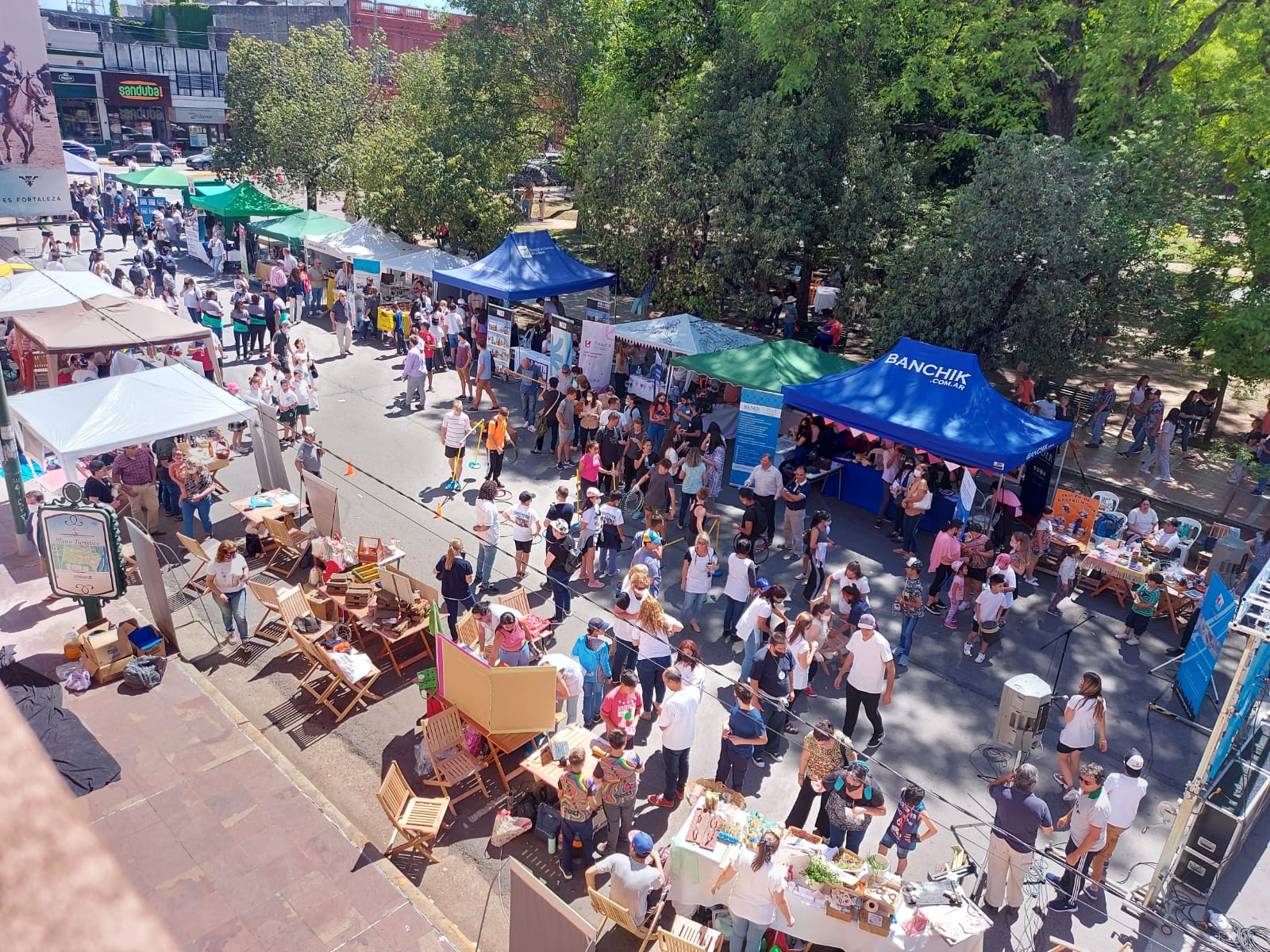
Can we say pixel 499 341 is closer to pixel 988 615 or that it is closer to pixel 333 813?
pixel 988 615

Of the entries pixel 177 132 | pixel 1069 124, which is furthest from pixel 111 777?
pixel 177 132

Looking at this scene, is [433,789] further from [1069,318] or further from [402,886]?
[1069,318]

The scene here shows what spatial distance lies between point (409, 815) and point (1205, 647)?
864cm

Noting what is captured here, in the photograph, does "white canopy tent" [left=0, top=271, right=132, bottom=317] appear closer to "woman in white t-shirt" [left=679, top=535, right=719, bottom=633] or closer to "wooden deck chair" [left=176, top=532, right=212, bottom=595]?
"wooden deck chair" [left=176, top=532, right=212, bottom=595]

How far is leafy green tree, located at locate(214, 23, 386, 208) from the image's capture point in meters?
30.0

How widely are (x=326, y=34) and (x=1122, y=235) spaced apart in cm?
2868

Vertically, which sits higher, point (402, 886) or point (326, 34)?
point (326, 34)

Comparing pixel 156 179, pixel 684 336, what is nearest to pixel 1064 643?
pixel 684 336

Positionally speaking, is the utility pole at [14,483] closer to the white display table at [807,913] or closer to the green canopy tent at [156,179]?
the white display table at [807,913]

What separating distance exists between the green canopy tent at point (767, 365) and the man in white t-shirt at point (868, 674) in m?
6.82

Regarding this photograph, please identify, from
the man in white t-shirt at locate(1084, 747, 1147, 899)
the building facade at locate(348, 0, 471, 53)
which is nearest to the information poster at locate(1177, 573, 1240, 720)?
the man in white t-shirt at locate(1084, 747, 1147, 899)

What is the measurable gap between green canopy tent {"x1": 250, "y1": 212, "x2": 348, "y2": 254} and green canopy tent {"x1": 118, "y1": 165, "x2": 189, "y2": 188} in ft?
23.6

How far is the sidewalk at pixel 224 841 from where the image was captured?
6891mm

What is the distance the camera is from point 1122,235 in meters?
15.9
